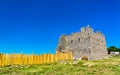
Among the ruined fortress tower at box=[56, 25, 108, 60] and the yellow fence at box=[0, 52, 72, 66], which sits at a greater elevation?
the ruined fortress tower at box=[56, 25, 108, 60]

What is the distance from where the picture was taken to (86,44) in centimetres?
6141

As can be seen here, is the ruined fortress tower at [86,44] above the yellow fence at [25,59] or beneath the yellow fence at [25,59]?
above

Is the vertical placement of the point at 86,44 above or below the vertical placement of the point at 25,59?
above

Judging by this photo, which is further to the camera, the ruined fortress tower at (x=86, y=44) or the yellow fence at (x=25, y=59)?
the ruined fortress tower at (x=86, y=44)

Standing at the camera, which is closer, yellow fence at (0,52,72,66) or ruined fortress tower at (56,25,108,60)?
yellow fence at (0,52,72,66)

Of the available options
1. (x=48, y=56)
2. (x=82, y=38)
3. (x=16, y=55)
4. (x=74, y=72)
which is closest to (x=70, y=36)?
(x=82, y=38)

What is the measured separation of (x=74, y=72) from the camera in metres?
30.0

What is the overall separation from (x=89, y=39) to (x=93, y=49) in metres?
2.48

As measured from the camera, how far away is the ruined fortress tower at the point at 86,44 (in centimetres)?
6103

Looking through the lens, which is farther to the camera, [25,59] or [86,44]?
[86,44]

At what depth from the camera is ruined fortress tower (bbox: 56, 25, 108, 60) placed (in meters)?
61.0

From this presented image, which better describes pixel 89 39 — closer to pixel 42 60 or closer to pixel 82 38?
pixel 82 38

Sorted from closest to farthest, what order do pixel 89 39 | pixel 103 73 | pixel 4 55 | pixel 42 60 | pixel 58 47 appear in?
1. pixel 103 73
2. pixel 4 55
3. pixel 42 60
4. pixel 89 39
5. pixel 58 47

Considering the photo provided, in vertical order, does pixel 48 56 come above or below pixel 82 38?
below
